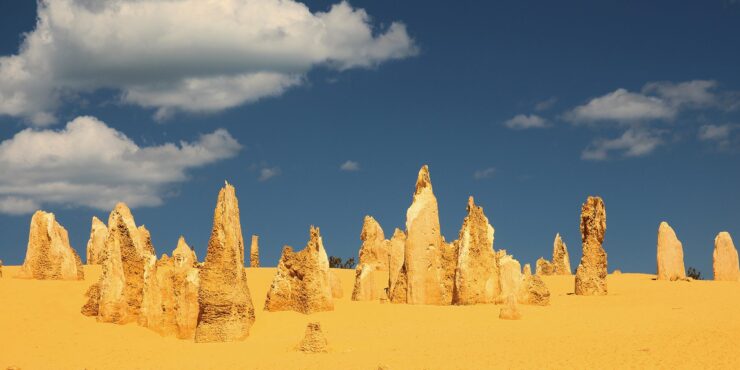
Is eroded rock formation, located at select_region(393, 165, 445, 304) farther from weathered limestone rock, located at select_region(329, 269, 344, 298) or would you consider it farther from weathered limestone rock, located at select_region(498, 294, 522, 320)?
weathered limestone rock, located at select_region(498, 294, 522, 320)

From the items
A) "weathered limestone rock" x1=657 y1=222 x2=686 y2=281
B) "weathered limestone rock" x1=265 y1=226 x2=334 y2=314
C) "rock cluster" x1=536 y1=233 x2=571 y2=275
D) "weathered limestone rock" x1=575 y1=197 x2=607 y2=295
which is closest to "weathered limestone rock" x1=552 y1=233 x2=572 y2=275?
"rock cluster" x1=536 y1=233 x2=571 y2=275

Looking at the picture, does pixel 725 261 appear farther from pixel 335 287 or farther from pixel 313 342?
pixel 313 342

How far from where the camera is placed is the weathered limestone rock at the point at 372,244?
45219mm

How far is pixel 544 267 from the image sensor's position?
5356 centimetres

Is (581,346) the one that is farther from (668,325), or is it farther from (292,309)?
(292,309)

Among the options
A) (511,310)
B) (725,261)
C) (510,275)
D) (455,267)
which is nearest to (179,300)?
(511,310)

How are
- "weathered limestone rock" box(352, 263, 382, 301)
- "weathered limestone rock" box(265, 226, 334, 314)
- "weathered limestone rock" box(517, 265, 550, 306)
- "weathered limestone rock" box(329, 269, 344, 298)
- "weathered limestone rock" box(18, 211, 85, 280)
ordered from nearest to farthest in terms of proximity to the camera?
"weathered limestone rock" box(265, 226, 334, 314), "weathered limestone rock" box(517, 265, 550, 306), "weathered limestone rock" box(18, 211, 85, 280), "weathered limestone rock" box(352, 263, 382, 301), "weathered limestone rock" box(329, 269, 344, 298)

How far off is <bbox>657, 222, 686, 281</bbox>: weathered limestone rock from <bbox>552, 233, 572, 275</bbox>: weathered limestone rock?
11312 millimetres

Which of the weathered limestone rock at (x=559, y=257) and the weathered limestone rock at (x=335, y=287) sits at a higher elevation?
the weathered limestone rock at (x=559, y=257)

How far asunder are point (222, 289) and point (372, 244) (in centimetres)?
2569

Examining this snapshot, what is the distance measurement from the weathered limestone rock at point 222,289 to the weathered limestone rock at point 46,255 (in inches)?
465

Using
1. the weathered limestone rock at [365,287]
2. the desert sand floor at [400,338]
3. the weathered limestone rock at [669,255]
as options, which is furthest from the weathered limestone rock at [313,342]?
the weathered limestone rock at [669,255]

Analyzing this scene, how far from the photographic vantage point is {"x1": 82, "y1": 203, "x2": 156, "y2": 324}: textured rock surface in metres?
22.1

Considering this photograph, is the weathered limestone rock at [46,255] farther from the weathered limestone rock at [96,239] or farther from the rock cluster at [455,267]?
the rock cluster at [455,267]
